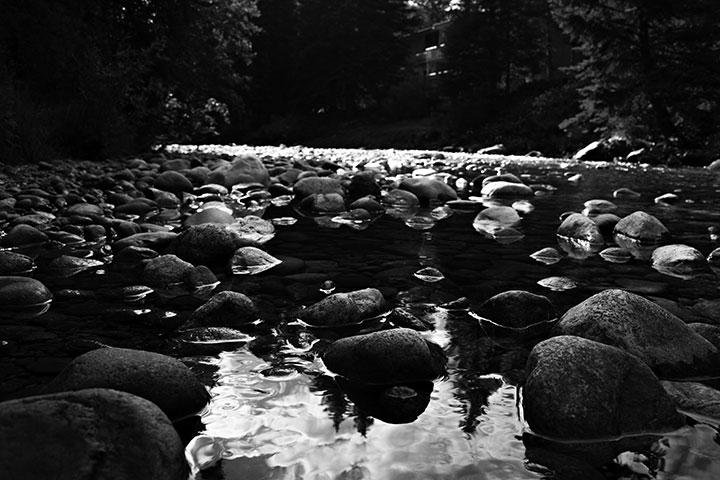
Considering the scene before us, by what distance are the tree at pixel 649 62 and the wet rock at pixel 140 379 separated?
1845 centimetres

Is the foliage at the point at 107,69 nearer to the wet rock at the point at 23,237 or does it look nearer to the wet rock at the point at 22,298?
the wet rock at the point at 23,237

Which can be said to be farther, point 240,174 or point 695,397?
point 240,174

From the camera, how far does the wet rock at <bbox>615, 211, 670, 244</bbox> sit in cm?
518

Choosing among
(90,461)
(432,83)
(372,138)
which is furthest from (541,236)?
(432,83)

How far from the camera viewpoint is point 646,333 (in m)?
2.42

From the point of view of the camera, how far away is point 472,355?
8.56 ft

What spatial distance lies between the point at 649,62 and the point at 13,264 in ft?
60.8

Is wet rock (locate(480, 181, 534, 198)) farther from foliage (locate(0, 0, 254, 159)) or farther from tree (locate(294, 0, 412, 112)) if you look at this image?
tree (locate(294, 0, 412, 112))

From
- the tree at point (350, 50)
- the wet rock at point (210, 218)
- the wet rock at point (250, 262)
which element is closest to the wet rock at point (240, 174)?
the wet rock at point (210, 218)

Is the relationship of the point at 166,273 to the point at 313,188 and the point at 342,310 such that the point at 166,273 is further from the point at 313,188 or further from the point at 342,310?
the point at 313,188

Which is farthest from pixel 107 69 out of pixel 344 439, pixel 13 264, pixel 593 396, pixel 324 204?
pixel 593 396

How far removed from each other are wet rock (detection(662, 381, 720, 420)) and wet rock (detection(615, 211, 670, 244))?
3272mm

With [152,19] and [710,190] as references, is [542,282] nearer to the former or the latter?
[710,190]

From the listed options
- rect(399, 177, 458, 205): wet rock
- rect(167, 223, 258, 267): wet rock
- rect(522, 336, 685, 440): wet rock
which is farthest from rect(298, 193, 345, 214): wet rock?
rect(522, 336, 685, 440): wet rock
